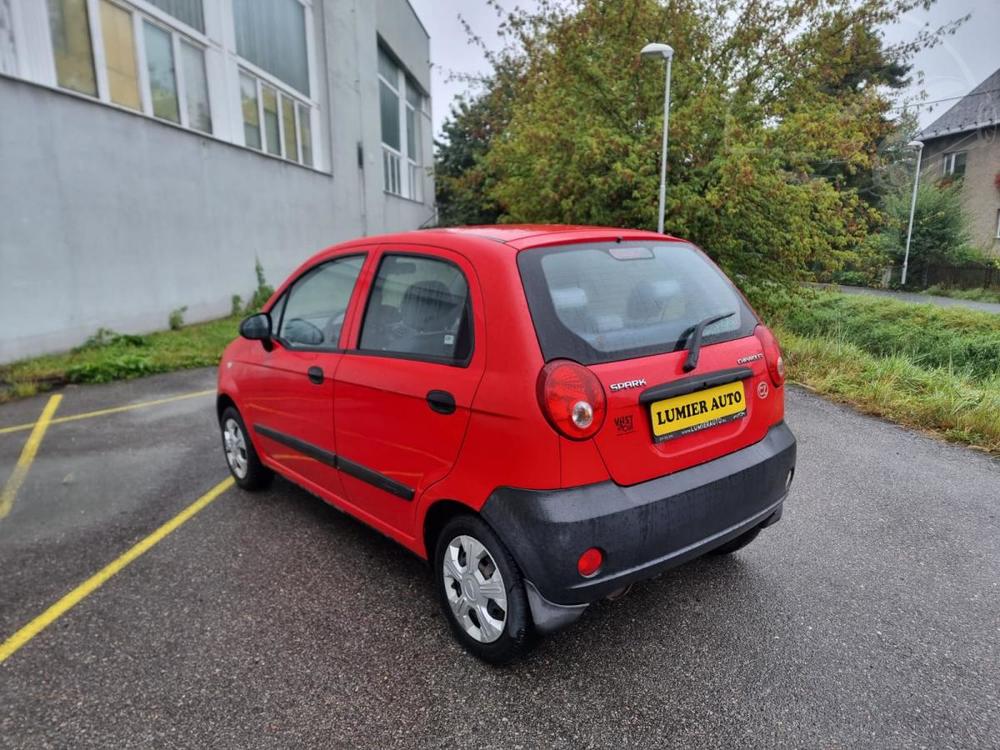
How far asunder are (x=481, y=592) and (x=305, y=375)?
1.58 m

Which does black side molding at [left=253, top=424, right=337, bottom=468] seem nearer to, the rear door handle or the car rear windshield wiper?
the rear door handle

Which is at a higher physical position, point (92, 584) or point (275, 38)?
point (275, 38)

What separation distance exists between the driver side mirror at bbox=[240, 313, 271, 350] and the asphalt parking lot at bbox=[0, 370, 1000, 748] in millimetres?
1098

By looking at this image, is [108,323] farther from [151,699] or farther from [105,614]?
[151,699]

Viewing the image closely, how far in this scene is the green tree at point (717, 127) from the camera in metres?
10.7

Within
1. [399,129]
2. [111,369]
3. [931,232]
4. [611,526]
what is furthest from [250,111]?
[931,232]

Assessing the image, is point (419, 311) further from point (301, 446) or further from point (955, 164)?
point (955, 164)

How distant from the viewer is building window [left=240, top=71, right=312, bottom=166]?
13641mm

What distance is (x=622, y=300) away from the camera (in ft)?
8.39

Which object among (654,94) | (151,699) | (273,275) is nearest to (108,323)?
(273,275)

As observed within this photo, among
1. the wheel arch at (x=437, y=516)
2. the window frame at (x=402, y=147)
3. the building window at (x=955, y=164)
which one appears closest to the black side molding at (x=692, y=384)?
the wheel arch at (x=437, y=516)

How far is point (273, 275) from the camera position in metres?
14.4

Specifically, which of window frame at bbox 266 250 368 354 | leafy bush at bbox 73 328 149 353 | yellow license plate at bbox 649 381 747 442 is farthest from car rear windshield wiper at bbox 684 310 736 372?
leafy bush at bbox 73 328 149 353

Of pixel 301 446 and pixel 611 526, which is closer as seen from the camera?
pixel 611 526
